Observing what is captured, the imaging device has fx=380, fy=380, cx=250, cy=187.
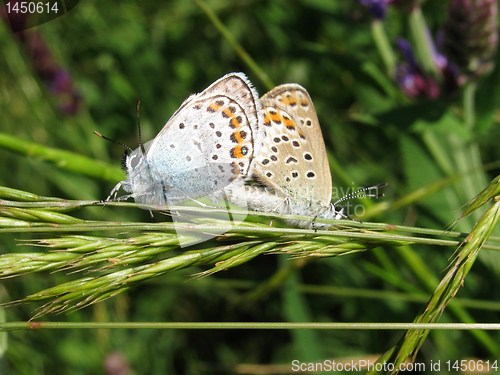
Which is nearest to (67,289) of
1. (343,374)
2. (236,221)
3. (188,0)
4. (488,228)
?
(236,221)

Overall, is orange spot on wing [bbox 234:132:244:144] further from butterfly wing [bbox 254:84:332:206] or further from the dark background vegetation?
the dark background vegetation

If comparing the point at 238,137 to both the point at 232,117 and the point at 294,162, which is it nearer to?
the point at 232,117

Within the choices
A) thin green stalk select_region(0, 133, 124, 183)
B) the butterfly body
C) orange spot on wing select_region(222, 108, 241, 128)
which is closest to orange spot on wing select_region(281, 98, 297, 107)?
the butterfly body

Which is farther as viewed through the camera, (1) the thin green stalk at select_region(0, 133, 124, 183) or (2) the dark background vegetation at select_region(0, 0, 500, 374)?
(2) the dark background vegetation at select_region(0, 0, 500, 374)

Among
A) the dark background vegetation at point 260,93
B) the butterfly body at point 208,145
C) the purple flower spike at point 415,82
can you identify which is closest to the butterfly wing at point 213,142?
the butterfly body at point 208,145

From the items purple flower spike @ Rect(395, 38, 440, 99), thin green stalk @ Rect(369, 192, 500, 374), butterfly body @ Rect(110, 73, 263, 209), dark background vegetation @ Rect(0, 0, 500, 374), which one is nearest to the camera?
thin green stalk @ Rect(369, 192, 500, 374)

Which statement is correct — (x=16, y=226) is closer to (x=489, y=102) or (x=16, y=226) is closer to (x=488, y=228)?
(x=488, y=228)
